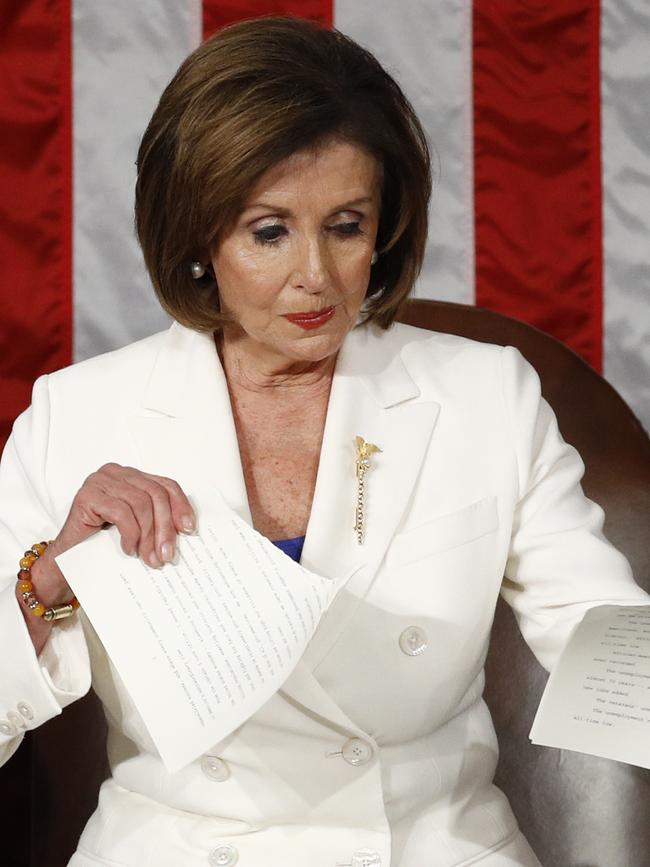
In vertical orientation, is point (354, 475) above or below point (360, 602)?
above

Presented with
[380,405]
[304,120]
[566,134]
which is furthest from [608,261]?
[304,120]

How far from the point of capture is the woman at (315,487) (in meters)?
1.58

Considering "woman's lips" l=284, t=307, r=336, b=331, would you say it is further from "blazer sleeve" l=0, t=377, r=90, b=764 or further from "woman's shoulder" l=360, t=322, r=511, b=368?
"blazer sleeve" l=0, t=377, r=90, b=764

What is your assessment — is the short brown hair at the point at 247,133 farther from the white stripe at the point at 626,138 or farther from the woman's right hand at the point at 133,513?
the white stripe at the point at 626,138

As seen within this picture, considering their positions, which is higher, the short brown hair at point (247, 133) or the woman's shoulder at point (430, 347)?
the short brown hair at point (247, 133)

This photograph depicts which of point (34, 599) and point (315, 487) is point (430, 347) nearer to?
point (315, 487)

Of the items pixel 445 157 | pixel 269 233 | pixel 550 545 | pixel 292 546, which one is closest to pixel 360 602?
pixel 292 546

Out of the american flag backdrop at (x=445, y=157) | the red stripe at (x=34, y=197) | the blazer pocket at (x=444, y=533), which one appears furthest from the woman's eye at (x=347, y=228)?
the red stripe at (x=34, y=197)

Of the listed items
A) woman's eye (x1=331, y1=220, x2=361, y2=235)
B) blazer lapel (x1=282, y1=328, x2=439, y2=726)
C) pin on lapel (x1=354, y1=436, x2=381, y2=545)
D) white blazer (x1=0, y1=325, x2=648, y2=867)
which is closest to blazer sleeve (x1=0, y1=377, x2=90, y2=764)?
white blazer (x1=0, y1=325, x2=648, y2=867)

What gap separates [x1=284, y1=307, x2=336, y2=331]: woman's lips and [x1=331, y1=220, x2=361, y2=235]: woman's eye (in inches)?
3.9

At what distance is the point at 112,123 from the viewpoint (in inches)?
94.0

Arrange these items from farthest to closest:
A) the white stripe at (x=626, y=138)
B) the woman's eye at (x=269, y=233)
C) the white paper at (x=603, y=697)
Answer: the white stripe at (x=626, y=138) < the woman's eye at (x=269, y=233) < the white paper at (x=603, y=697)

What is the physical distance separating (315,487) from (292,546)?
9cm

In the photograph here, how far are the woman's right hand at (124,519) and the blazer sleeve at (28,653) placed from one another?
3 cm
